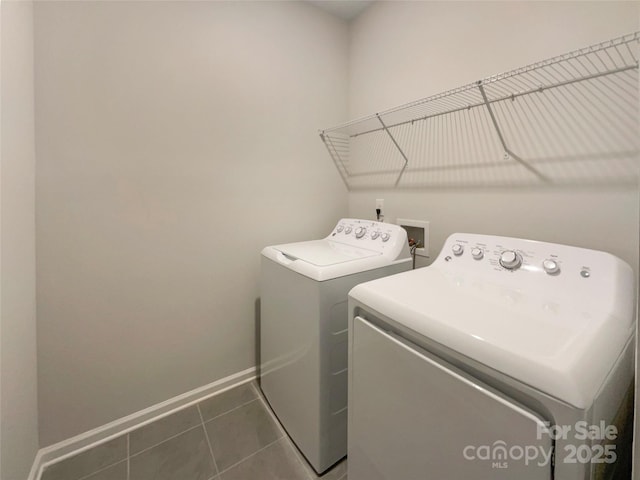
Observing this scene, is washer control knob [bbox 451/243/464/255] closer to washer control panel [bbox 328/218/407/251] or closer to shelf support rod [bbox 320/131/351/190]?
washer control panel [bbox 328/218/407/251]

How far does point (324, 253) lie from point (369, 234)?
0.32m

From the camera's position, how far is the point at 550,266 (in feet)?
2.83

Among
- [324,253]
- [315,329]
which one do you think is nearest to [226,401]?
[315,329]

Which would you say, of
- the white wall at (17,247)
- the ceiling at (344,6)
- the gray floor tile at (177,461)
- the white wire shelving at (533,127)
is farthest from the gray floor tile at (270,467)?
the ceiling at (344,6)

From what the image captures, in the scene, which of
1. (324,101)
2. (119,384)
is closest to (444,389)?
(119,384)

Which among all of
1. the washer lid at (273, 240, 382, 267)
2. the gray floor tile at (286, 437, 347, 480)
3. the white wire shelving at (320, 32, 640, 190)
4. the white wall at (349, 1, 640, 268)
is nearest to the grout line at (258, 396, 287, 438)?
the gray floor tile at (286, 437, 347, 480)

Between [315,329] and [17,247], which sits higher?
[17,247]

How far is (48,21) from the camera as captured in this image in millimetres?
1110

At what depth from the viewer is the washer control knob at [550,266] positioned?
33.5 inches

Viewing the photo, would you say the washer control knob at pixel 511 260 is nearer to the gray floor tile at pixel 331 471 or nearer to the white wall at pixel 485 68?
the white wall at pixel 485 68

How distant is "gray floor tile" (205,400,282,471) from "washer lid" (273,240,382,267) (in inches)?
36.8

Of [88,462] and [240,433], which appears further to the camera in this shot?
[240,433]

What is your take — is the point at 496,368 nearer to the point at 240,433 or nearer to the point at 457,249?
the point at 457,249

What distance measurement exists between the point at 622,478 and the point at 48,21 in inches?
98.9
